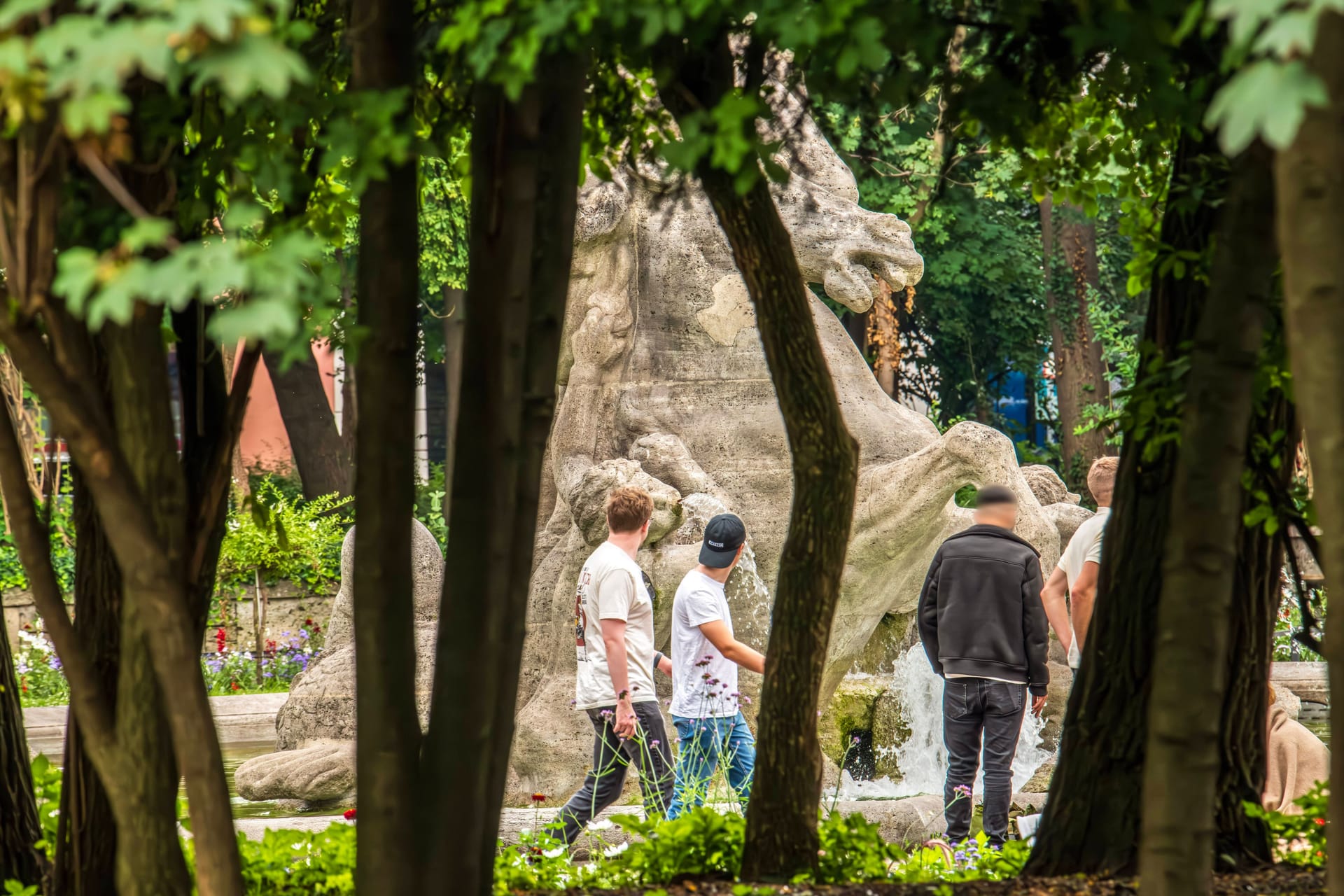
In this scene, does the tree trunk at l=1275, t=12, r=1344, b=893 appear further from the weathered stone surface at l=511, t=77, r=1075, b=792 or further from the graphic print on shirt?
the weathered stone surface at l=511, t=77, r=1075, b=792

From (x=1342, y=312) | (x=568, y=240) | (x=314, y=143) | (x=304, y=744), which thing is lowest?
(x=304, y=744)

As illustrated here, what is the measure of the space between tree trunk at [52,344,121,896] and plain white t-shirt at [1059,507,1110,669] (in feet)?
13.4

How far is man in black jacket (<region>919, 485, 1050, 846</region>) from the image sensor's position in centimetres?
651

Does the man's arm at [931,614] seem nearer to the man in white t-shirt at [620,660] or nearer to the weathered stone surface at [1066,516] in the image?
the man in white t-shirt at [620,660]

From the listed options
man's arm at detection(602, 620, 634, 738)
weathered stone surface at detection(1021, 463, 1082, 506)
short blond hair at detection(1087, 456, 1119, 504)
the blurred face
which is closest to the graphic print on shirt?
man's arm at detection(602, 620, 634, 738)

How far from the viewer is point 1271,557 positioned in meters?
4.23

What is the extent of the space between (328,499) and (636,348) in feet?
35.9

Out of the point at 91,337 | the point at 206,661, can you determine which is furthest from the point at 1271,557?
the point at 206,661

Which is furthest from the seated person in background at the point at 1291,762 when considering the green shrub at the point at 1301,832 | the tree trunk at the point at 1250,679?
the tree trunk at the point at 1250,679

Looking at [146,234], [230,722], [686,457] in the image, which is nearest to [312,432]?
[230,722]

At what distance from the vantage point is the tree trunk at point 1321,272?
7.30 ft

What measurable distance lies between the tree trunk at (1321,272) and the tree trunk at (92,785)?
282 cm

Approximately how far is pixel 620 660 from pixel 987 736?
162 centimetres

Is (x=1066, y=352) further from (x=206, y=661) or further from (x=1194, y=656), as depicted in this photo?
(x=1194, y=656)
